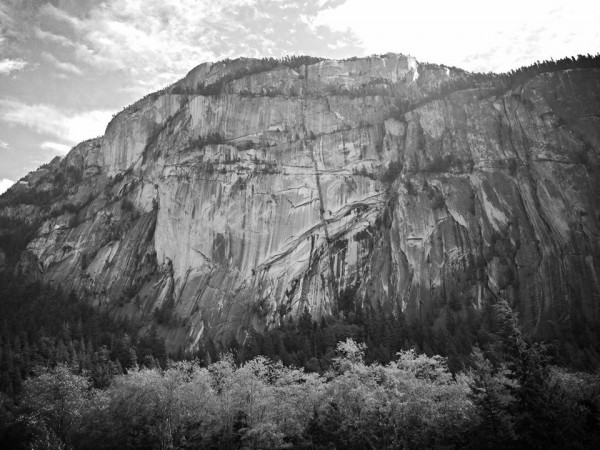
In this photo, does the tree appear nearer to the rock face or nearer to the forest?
the forest

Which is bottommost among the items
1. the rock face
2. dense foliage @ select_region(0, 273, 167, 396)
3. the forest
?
dense foliage @ select_region(0, 273, 167, 396)

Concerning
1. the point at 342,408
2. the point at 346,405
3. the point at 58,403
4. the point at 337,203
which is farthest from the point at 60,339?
the point at 346,405

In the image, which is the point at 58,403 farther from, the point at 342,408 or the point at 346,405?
the point at 346,405

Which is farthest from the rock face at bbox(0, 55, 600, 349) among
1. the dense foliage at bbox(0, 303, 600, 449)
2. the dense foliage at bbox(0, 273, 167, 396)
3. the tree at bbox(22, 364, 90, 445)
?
the tree at bbox(22, 364, 90, 445)

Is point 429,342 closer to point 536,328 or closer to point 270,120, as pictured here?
point 536,328

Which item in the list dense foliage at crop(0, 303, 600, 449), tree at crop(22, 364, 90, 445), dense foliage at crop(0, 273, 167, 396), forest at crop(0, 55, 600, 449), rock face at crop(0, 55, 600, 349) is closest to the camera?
dense foliage at crop(0, 303, 600, 449)

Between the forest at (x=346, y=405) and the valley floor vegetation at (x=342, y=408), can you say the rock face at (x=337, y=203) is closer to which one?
the forest at (x=346, y=405)

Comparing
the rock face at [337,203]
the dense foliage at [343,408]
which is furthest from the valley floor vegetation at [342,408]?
the rock face at [337,203]
